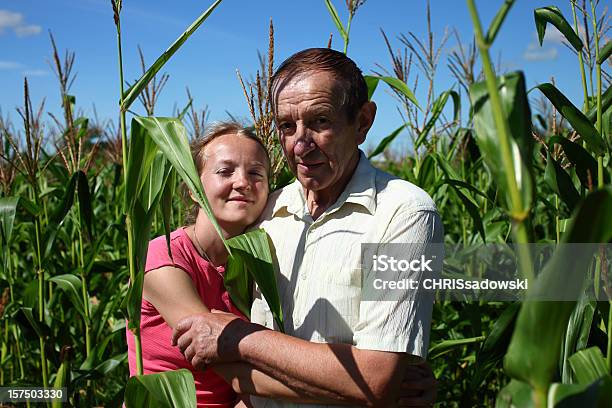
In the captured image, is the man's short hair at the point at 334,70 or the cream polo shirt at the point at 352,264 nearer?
the cream polo shirt at the point at 352,264

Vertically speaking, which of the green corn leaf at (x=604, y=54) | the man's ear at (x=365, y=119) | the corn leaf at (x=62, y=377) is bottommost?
the corn leaf at (x=62, y=377)

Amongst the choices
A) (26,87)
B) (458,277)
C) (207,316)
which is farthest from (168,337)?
(458,277)

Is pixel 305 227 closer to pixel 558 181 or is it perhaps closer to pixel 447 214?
pixel 558 181

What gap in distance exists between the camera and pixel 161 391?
1.68 m

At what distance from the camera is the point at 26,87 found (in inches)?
98.7

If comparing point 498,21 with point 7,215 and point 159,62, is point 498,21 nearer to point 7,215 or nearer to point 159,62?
point 159,62

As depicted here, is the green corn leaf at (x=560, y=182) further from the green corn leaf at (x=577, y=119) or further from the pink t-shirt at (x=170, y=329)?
the pink t-shirt at (x=170, y=329)

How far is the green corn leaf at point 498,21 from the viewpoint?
94 centimetres

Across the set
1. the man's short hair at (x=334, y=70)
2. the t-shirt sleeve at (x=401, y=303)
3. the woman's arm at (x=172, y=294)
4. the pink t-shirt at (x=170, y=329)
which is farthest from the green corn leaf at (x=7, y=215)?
the t-shirt sleeve at (x=401, y=303)

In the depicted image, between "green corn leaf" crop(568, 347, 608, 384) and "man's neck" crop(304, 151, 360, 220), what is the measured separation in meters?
0.95

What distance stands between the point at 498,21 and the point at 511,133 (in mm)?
174

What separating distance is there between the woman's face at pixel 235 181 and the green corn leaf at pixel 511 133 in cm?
126

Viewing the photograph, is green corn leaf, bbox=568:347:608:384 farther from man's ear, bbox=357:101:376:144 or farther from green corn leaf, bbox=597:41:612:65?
green corn leaf, bbox=597:41:612:65

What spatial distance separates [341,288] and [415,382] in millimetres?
351
